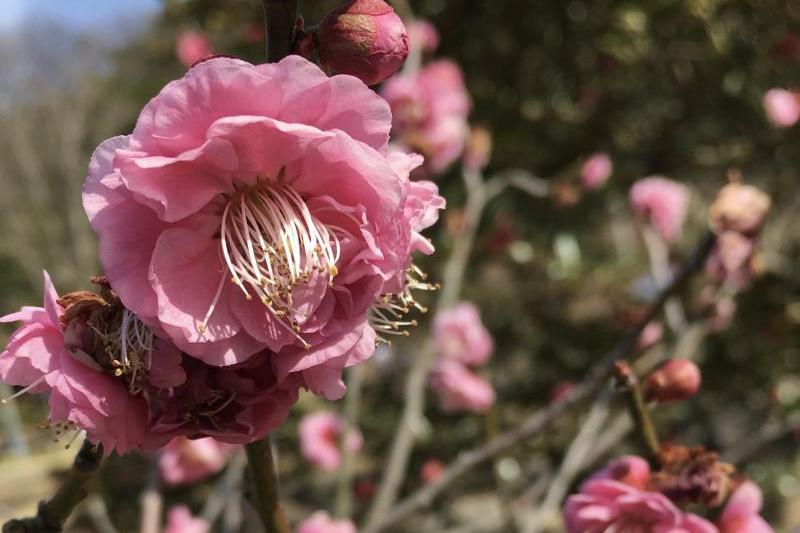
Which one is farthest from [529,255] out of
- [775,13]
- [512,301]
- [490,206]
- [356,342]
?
[356,342]

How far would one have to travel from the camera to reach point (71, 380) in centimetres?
48

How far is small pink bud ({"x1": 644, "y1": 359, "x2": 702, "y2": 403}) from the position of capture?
0.76m

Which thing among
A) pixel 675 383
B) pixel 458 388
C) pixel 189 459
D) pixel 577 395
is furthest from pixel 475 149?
pixel 675 383

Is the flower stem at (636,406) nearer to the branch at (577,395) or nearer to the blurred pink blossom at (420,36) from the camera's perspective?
the branch at (577,395)

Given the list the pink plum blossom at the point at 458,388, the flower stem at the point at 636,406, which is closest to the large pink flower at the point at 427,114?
the pink plum blossom at the point at 458,388

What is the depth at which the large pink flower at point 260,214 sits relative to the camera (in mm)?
455

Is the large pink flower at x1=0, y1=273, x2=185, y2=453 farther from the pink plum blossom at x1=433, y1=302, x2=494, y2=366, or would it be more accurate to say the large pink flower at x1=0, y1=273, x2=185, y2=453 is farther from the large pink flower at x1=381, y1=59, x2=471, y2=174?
the pink plum blossom at x1=433, y1=302, x2=494, y2=366

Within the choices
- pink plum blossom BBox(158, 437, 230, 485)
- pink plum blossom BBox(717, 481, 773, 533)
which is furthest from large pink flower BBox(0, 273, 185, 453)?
pink plum blossom BBox(158, 437, 230, 485)

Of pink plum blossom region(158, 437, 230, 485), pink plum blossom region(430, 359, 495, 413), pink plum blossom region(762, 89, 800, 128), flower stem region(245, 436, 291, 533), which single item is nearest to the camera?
flower stem region(245, 436, 291, 533)

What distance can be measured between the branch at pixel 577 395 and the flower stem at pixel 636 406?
64 mm

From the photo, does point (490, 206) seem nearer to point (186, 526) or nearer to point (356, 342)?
point (186, 526)

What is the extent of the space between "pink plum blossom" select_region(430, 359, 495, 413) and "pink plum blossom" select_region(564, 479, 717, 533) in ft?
3.91

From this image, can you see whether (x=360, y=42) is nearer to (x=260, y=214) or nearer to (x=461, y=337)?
(x=260, y=214)

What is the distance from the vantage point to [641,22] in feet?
8.57
